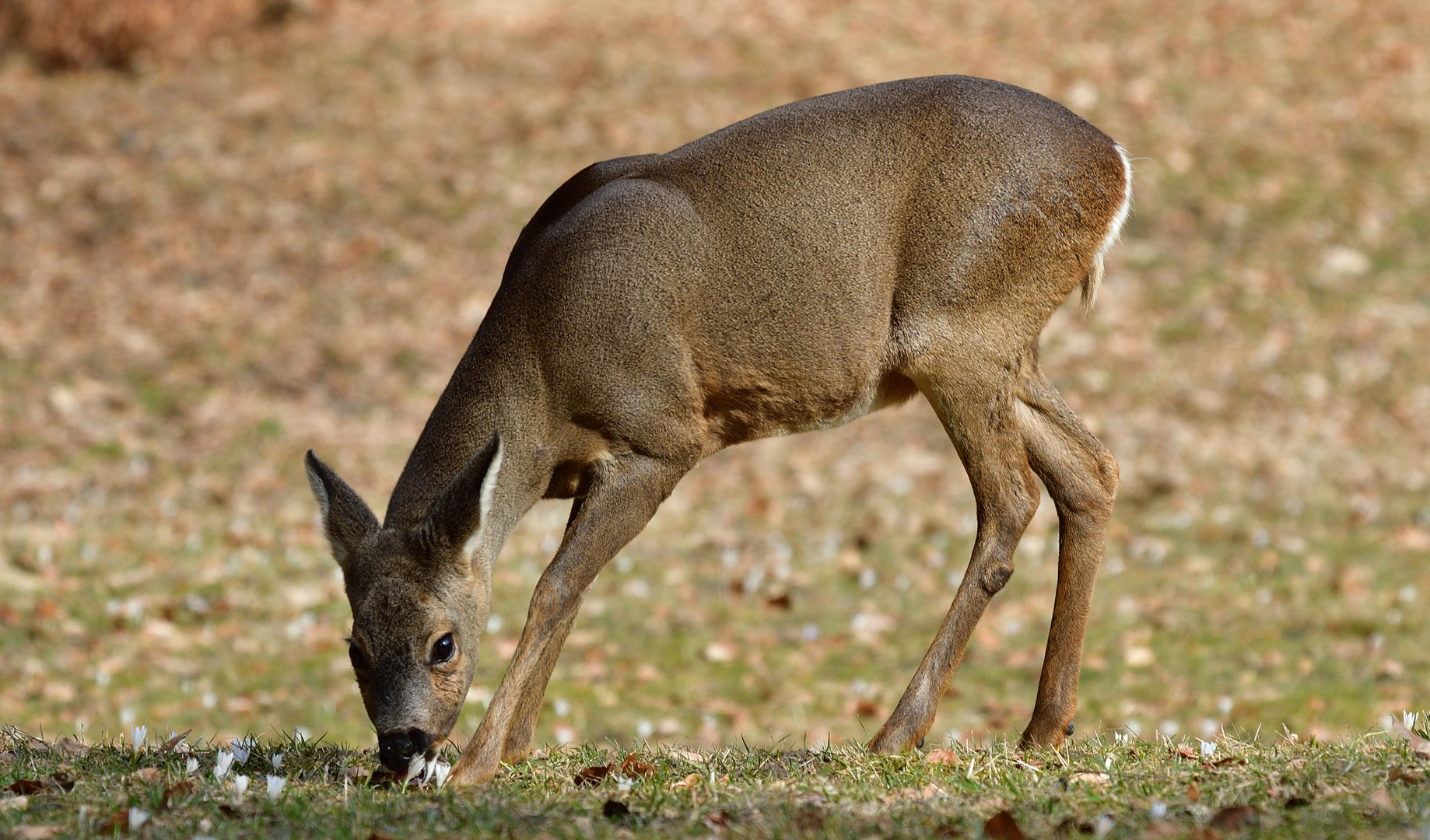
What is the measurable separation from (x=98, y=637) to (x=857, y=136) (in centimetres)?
576

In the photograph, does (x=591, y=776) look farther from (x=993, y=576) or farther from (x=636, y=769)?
(x=993, y=576)

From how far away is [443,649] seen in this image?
15.3 ft

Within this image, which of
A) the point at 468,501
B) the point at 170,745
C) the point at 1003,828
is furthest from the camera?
the point at 170,745

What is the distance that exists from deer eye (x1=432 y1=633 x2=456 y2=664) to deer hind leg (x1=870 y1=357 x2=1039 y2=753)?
1.57 metres

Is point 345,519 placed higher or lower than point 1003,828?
higher

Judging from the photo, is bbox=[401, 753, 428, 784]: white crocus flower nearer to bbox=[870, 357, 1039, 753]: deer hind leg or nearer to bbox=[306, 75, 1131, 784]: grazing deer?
bbox=[306, 75, 1131, 784]: grazing deer

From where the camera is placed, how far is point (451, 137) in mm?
16312

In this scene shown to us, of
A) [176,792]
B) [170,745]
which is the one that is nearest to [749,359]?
[176,792]

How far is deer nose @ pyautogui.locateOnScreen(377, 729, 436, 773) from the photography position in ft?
14.8

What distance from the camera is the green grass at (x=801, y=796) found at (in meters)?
3.84

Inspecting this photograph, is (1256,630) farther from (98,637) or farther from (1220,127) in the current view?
(1220,127)

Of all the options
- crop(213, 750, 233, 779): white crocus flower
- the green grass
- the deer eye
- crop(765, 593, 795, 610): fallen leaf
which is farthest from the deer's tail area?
crop(765, 593, 795, 610): fallen leaf

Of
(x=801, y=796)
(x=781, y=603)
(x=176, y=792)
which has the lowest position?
(x=176, y=792)

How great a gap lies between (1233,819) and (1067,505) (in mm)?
1874
